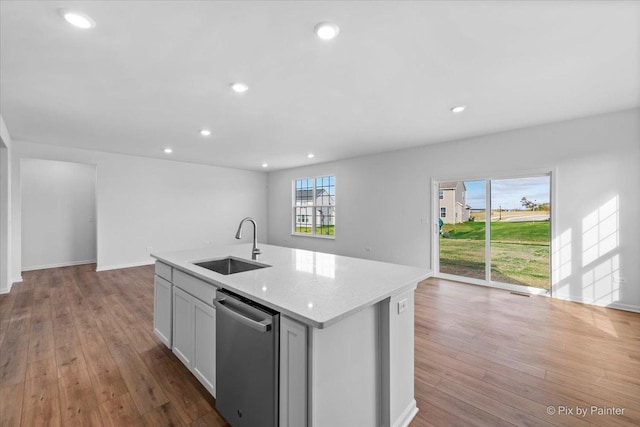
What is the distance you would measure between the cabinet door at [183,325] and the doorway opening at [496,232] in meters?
4.28

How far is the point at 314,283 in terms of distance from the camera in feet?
5.24

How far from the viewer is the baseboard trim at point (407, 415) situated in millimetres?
1541

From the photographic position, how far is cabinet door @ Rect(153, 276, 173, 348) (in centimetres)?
228

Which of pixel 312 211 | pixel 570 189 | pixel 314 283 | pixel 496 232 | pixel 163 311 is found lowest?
pixel 163 311

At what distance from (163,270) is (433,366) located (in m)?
2.51

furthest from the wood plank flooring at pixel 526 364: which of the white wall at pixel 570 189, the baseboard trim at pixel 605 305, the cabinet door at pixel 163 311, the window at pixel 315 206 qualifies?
the window at pixel 315 206

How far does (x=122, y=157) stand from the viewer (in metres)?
5.81

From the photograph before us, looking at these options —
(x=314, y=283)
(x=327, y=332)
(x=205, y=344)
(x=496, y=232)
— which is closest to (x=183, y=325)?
(x=205, y=344)

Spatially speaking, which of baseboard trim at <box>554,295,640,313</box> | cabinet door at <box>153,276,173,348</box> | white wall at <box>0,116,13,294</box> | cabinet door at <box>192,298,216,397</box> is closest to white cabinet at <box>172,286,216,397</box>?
cabinet door at <box>192,298,216,397</box>

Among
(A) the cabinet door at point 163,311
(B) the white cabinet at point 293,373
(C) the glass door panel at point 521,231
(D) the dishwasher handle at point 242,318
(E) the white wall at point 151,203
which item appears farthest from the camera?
(E) the white wall at point 151,203

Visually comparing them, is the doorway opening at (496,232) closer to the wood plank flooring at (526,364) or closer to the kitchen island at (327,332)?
the wood plank flooring at (526,364)

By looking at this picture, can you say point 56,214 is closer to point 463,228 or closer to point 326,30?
point 326,30

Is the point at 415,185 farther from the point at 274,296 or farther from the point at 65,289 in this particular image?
the point at 65,289

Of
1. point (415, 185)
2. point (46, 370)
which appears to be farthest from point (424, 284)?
point (46, 370)
